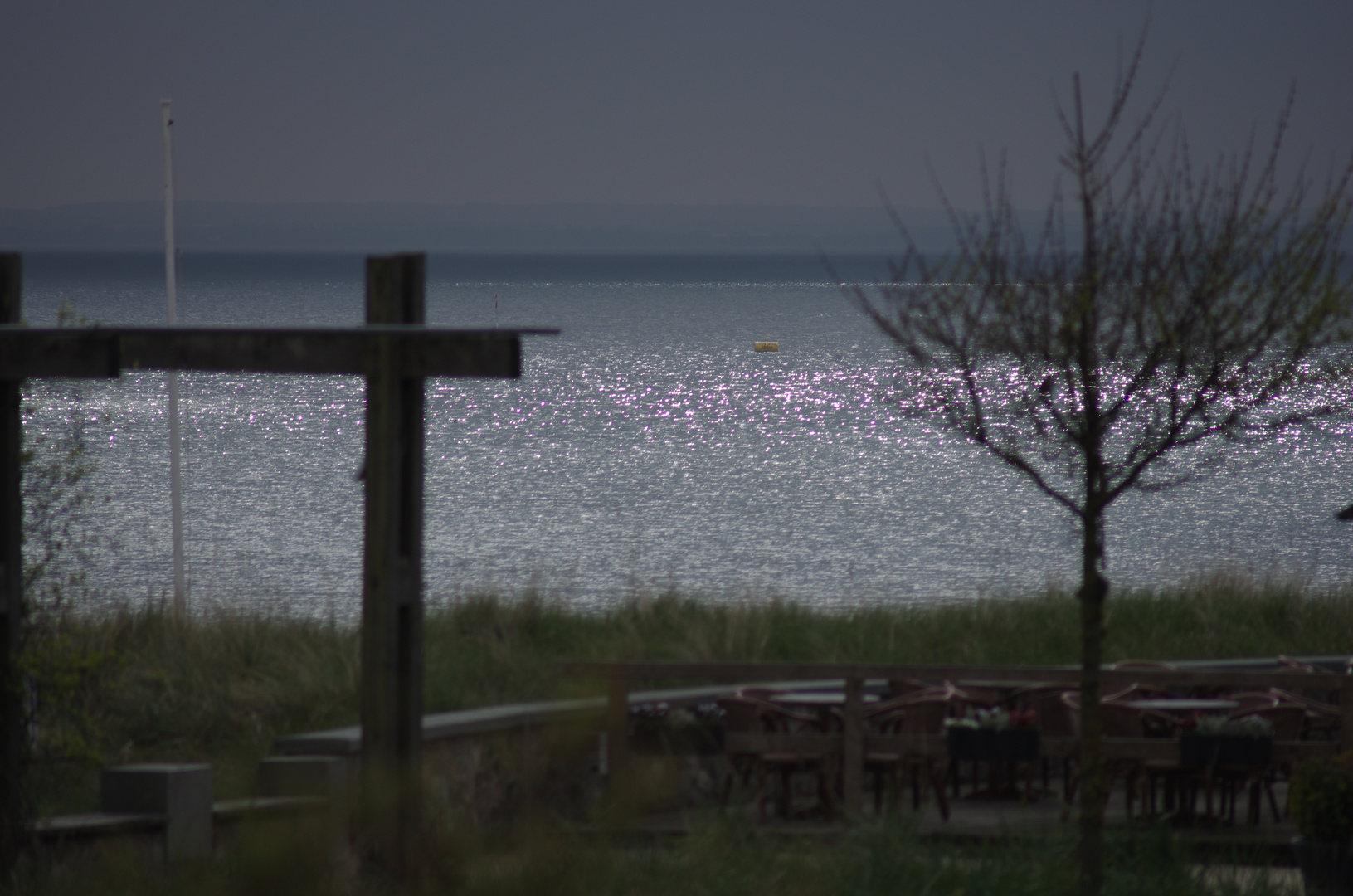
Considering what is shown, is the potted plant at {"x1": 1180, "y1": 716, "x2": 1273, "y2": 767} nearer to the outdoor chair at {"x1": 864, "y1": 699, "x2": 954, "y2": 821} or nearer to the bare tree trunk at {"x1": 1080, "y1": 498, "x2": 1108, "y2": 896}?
the outdoor chair at {"x1": 864, "y1": 699, "x2": 954, "y2": 821}

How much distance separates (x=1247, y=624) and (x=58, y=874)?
1186cm

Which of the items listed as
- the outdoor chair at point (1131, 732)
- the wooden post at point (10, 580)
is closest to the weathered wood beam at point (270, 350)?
the wooden post at point (10, 580)

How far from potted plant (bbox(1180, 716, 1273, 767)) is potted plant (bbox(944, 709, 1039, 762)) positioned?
0.90 meters

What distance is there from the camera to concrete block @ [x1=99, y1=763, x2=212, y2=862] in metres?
7.41

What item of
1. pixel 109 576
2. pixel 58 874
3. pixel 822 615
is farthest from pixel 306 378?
pixel 58 874

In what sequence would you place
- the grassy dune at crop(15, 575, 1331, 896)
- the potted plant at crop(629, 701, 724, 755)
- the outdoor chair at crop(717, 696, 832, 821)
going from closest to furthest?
1. the grassy dune at crop(15, 575, 1331, 896)
2. the outdoor chair at crop(717, 696, 832, 821)
3. the potted plant at crop(629, 701, 724, 755)

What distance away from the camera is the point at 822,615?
15.0m

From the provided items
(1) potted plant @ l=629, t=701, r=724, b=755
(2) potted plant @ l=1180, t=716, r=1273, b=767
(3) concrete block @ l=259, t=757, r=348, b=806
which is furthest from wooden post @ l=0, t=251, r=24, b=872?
(2) potted plant @ l=1180, t=716, r=1273, b=767

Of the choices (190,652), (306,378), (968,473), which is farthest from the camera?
(306,378)

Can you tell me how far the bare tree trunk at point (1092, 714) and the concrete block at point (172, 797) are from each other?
4053 mm

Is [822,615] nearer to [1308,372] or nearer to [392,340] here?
[1308,372]

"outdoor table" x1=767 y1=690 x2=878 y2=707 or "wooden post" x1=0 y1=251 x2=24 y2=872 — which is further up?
"wooden post" x1=0 y1=251 x2=24 y2=872

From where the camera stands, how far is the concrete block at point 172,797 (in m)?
7.41

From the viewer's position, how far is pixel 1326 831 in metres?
7.60
